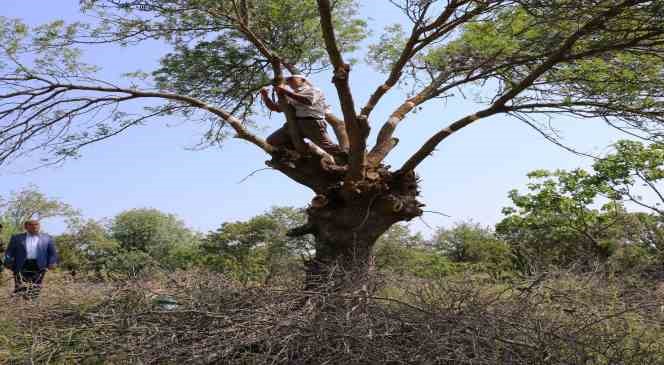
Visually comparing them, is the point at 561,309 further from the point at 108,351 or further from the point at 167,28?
the point at 167,28

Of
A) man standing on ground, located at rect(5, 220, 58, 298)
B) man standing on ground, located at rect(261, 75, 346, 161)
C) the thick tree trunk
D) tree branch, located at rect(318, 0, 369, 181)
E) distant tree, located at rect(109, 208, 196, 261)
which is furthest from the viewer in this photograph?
distant tree, located at rect(109, 208, 196, 261)

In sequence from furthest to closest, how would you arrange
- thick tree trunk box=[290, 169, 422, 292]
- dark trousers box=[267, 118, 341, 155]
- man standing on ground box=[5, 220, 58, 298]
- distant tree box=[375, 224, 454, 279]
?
distant tree box=[375, 224, 454, 279]
man standing on ground box=[5, 220, 58, 298]
thick tree trunk box=[290, 169, 422, 292]
dark trousers box=[267, 118, 341, 155]

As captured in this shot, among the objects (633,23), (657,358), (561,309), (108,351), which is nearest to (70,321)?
(108,351)

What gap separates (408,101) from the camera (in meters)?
8.77

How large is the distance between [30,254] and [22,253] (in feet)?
0.35

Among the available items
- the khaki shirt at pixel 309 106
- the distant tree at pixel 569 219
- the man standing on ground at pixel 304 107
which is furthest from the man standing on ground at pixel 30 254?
the distant tree at pixel 569 219

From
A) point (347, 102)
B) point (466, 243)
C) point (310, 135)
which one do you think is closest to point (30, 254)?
point (310, 135)

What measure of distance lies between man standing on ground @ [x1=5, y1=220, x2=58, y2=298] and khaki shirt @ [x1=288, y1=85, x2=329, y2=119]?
463 cm

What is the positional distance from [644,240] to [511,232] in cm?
521

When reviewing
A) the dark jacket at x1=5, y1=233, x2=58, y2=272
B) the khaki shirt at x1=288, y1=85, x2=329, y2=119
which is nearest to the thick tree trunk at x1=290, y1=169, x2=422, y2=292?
the khaki shirt at x1=288, y1=85, x2=329, y2=119

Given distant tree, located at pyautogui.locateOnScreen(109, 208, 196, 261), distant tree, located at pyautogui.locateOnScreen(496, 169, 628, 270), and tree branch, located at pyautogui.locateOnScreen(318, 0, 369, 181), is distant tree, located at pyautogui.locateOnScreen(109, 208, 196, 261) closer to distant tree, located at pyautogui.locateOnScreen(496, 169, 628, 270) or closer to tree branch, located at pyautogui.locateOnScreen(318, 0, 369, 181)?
distant tree, located at pyautogui.locateOnScreen(496, 169, 628, 270)

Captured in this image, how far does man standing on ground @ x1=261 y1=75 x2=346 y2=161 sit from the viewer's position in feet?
22.2

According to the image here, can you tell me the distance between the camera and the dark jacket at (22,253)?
838cm

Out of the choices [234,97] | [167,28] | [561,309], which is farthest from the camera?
[234,97]
